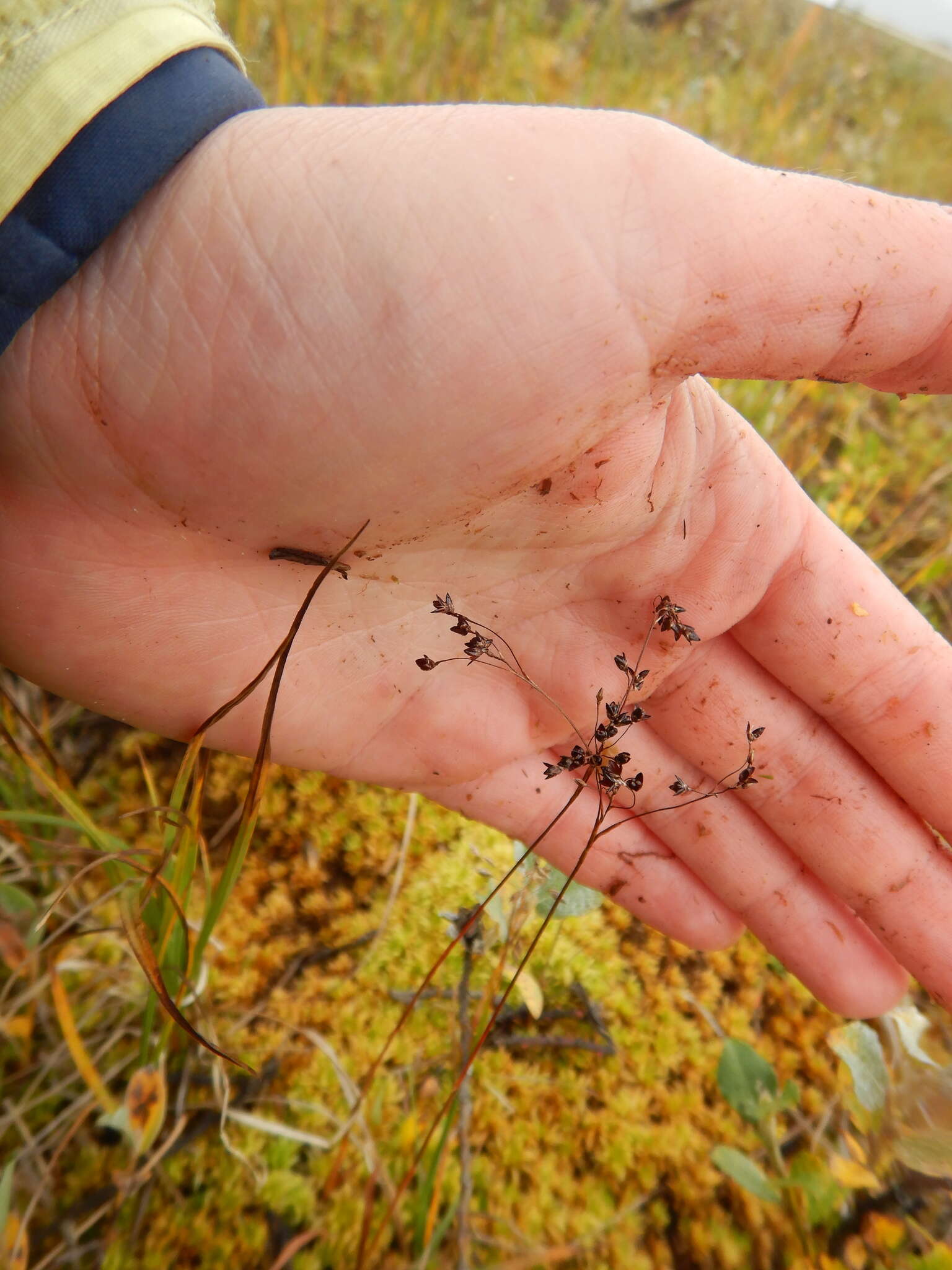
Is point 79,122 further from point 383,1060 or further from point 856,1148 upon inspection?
point 856,1148

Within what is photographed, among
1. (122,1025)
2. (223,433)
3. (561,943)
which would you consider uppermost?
(223,433)

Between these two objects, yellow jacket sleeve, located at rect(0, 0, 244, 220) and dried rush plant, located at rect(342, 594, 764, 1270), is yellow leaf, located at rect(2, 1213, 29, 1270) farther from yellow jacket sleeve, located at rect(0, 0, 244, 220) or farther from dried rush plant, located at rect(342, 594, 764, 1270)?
yellow jacket sleeve, located at rect(0, 0, 244, 220)

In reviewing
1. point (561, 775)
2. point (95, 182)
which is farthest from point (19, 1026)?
point (95, 182)

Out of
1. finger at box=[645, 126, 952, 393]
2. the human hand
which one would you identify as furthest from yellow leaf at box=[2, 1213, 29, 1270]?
finger at box=[645, 126, 952, 393]

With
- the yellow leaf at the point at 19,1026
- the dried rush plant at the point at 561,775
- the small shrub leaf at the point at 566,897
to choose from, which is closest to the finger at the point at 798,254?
the dried rush plant at the point at 561,775

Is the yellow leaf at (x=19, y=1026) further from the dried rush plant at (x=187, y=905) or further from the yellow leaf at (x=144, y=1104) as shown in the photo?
the yellow leaf at (x=144, y=1104)

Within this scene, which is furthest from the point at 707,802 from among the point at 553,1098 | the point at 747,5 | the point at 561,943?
the point at 747,5

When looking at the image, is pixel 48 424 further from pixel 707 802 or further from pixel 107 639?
pixel 707 802
